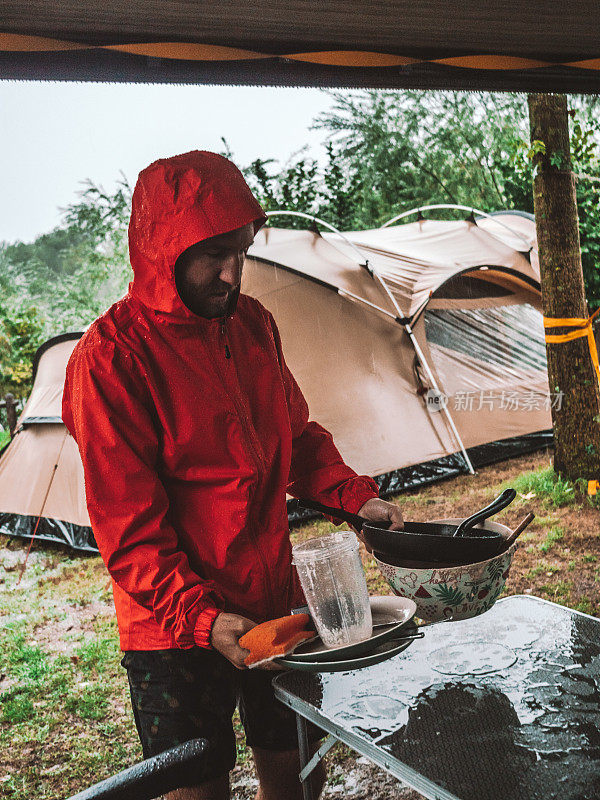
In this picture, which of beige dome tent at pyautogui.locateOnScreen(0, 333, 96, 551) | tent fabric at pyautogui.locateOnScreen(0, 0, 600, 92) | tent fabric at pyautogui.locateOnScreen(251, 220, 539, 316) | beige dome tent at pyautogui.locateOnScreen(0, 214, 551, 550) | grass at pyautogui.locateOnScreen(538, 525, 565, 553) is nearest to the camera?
tent fabric at pyautogui.locateOnScreen(0, 0, 600, 92)

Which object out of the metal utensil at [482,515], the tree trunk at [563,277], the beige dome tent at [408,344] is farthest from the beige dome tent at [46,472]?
the metal utensil at [482,515]

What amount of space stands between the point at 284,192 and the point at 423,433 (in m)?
6.51

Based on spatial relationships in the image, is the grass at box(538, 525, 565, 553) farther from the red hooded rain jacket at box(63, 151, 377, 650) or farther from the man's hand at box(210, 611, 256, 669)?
the man's hand at box(210, 611, 256, 669)

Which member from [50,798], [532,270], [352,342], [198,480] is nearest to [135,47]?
[198,480]

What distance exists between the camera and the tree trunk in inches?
183

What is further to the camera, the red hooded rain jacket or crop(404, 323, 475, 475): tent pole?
crop(404, 323, 475, 475): tent pole

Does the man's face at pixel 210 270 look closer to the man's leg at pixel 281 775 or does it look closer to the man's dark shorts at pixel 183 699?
the man's dark shorts at pixel 183 699

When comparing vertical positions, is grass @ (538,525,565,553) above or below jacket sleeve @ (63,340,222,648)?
below

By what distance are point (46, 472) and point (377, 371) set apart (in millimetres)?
2435

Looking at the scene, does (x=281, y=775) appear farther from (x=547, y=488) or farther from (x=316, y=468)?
(x=547, y=488)

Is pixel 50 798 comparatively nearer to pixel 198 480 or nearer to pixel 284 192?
pixel 198 480

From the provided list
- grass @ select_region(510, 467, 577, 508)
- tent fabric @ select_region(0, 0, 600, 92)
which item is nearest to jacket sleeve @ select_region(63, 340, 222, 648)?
tent fabric @ select_region(0, 0, 600, 92)

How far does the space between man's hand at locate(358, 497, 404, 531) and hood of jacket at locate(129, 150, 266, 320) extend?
52 centimetres

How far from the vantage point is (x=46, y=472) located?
17.5ft
